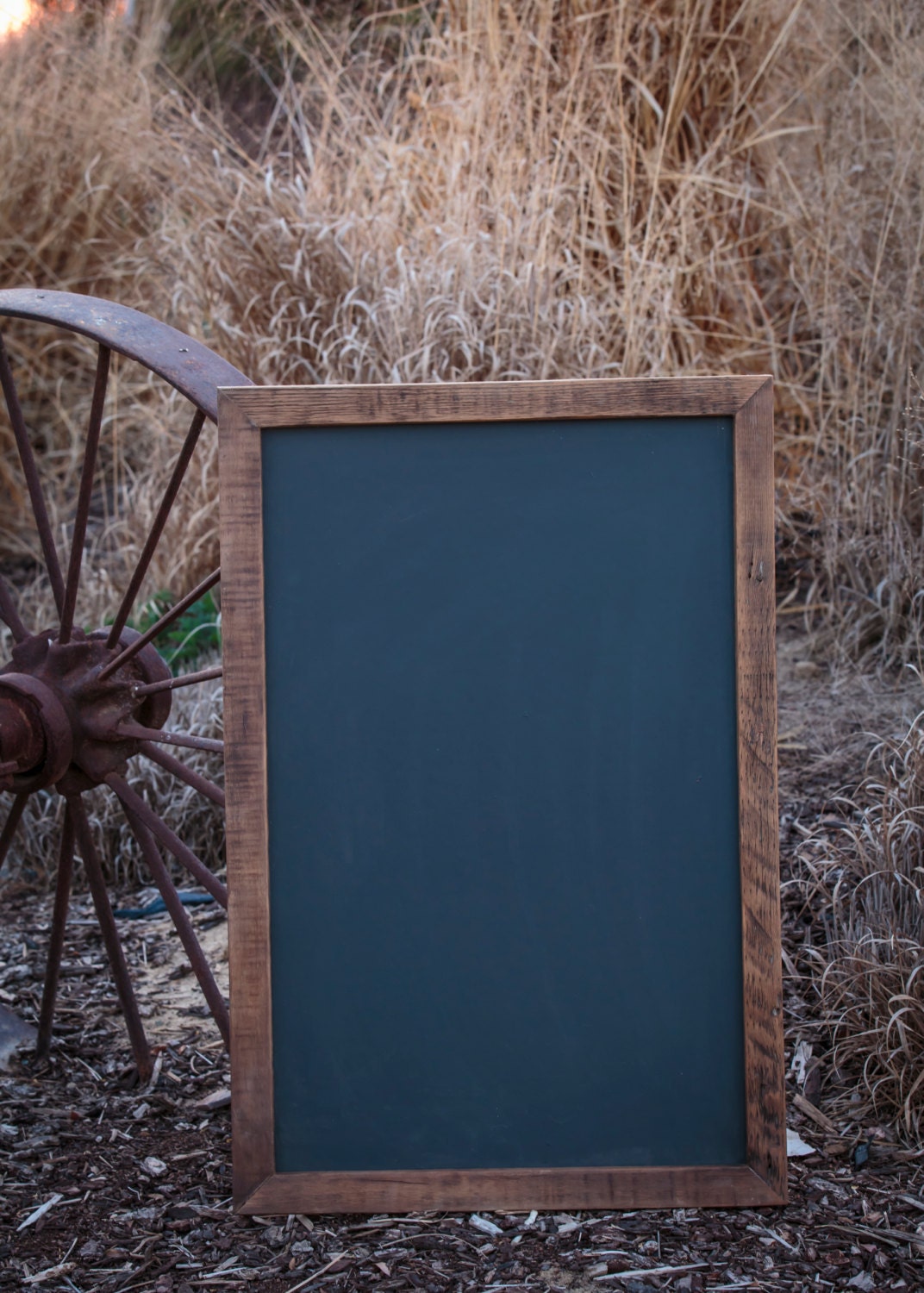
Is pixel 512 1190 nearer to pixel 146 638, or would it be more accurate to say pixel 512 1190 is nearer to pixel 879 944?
pixel 879 944

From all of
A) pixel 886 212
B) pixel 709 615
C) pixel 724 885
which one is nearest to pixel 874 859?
pixel 724 885

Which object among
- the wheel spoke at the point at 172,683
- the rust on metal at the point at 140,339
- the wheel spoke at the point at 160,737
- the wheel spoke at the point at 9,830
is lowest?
the wheel spoke at the point at 9,830

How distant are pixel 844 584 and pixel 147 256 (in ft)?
11.5

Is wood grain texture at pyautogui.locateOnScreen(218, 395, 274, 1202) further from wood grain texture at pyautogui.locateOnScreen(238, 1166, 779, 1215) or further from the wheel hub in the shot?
the wheel hub

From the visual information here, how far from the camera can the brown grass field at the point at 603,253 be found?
3.62 meters

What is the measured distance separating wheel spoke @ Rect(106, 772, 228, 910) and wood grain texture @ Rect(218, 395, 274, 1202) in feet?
0.97

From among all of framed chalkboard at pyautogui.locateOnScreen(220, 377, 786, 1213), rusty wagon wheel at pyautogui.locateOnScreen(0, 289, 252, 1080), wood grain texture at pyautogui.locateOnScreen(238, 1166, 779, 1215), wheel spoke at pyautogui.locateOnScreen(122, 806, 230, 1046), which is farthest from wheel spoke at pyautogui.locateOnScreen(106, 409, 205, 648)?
wood grain texture at pyautogui.locateOnScreen(238, 1166, 779, 1215)

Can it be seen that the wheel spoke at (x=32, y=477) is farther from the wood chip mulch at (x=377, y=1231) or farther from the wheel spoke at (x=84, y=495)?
the wood chip mulch at (x=377, y=1231)

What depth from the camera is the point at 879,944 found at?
2.17 metres

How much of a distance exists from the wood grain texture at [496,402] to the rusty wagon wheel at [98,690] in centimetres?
23

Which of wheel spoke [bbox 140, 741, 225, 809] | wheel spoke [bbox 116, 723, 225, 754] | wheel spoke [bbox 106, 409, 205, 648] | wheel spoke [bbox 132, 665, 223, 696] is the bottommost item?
wheel spoke [bbox 140, 741, 225, 809]

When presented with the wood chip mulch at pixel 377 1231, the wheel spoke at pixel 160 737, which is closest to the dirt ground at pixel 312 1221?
the wood chip mulch at pixel 377 1231

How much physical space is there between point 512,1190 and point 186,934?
81 cm

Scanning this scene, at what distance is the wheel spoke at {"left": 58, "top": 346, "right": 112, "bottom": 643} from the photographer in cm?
207
